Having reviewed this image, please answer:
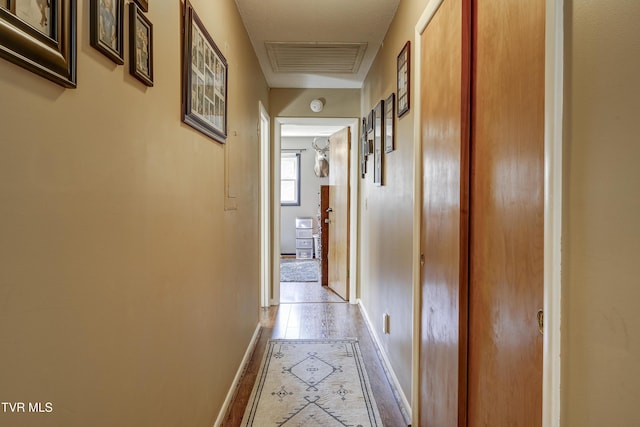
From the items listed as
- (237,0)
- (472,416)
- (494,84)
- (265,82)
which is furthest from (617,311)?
(265,82)

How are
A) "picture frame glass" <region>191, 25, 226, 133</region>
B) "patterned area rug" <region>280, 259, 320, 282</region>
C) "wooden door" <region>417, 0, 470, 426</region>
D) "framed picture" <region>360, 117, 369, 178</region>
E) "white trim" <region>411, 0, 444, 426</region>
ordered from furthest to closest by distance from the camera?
1. "patterned area rug" <region>280, 259, 320, 282</region>
2. "framed picture" <region>360, 117, 369, 178</region>
3. "white trim" <region>411, 0, 444, 426</region>
4. "picture frame glass" <region>191, 25, 226, 133</region>
5. "wooden door" <region>417, 0, 470, 426</region>

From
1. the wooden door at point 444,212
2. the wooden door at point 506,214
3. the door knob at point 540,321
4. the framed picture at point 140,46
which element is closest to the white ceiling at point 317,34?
the wooden door at point 444,212

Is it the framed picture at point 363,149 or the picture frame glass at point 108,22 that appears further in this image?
the framed picture at point 363,149

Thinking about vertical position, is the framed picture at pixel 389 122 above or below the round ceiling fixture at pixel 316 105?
below

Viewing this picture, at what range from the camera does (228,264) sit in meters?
2.08

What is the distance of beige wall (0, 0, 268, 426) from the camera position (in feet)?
1.96

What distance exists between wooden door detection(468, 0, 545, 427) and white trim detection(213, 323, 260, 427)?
1.28m

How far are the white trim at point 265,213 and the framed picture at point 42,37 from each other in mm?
3067

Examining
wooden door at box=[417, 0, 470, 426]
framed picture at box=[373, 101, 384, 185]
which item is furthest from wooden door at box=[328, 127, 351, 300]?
wooden door at box=[417, 0, 470, 426]

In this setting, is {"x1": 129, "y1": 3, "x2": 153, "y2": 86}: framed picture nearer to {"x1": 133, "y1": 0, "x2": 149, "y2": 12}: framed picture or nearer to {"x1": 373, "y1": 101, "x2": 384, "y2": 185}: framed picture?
{"x1": 133, "y1": 0, "x2": 149, "y2": 12}: framed picture

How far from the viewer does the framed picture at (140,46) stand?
94 cm

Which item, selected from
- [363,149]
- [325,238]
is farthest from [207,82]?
[325,238]

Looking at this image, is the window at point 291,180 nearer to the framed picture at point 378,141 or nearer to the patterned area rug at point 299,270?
the patterned area rug at point 299,270

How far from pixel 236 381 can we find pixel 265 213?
6.17 ft
